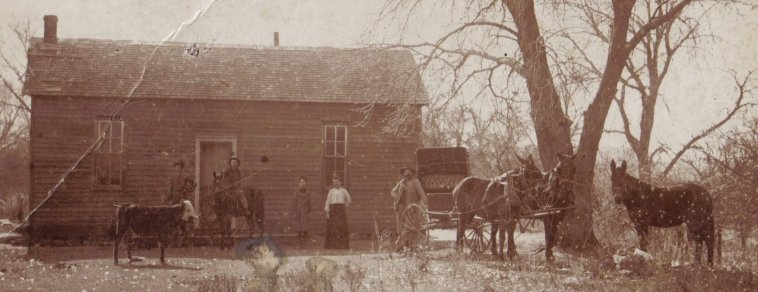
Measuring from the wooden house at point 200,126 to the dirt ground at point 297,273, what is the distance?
419 centimetres

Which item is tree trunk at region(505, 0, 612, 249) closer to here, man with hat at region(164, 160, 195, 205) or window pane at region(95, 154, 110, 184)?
man with hat at region(164, 160, 195, 205)

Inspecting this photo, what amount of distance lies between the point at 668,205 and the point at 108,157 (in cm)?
1471

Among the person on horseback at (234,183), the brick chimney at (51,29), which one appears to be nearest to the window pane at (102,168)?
the brick chimney at (51,29)

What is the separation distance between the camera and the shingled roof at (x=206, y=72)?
20953 mm

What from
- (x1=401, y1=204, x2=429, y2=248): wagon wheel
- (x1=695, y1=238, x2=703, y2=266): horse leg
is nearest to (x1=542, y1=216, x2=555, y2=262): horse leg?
(x1=695, y1=238, x2=703, y2=266): horse leg

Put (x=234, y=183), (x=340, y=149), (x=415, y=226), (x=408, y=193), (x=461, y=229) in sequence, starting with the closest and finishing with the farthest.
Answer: (x=461, y=229) → (x=415, y=226) → (x=408, y=193) → (x=234, y=183) → (x=340, y=149)

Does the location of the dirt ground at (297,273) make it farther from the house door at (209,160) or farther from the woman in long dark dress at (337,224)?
the house door at (209,160)

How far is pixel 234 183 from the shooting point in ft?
60.4

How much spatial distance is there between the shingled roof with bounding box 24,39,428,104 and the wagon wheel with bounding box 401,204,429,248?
17.2 ft

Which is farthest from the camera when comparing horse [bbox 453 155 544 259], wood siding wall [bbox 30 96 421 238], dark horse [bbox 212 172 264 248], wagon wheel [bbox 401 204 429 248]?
wood siding wall [bbox 30 96 421 238]

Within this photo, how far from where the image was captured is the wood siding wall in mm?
20656

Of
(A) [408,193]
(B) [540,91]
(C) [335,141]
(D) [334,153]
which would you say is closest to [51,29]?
(C) [335,141]

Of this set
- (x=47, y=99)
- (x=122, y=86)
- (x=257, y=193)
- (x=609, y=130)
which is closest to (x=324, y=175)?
(x=257, y=193)

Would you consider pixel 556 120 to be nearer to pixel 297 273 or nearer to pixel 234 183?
pixel 297 273
